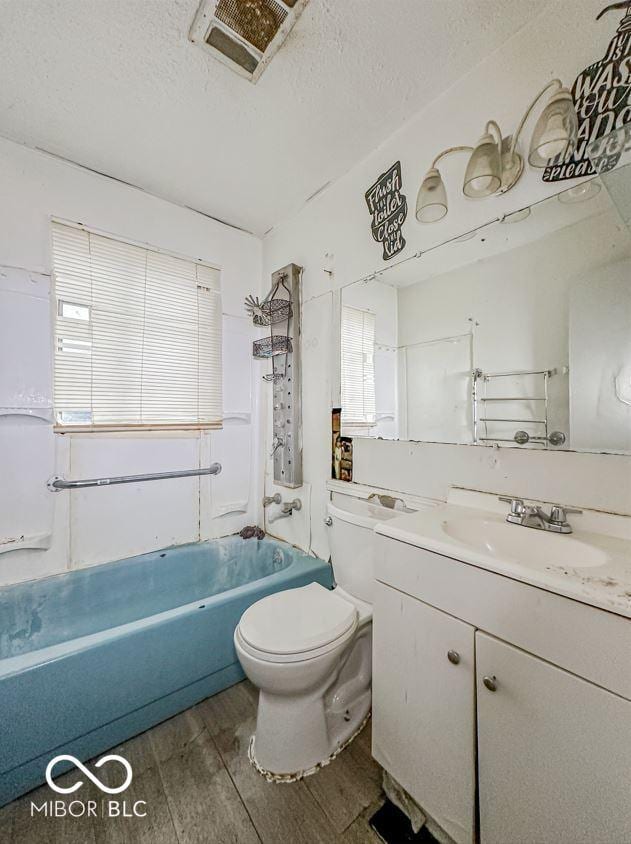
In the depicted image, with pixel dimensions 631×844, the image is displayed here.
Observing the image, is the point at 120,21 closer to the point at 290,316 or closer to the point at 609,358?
the point at 290,316

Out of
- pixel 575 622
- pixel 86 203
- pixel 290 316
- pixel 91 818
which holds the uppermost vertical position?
pixel 86 203

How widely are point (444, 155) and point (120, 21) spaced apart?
1.19m

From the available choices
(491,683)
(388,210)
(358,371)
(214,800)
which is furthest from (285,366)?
(214,800)

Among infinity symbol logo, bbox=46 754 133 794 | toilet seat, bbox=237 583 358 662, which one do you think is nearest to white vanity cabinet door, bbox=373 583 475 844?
toilet seat, bbox=237 583 358 662

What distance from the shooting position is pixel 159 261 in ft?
6.46

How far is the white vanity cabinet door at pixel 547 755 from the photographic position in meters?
0.60

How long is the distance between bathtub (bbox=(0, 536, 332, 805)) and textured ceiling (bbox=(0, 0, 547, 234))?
6.83 ft

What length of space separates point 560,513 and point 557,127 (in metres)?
1.13

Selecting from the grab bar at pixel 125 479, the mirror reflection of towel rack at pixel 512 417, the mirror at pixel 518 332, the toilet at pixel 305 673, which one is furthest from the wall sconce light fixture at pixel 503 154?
the grab bar at pixel 125 479

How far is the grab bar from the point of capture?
1.64 m

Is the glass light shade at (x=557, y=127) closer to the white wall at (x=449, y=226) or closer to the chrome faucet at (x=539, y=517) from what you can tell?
the white wall at (x=449, y=226)

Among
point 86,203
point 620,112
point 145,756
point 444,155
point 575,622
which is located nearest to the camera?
point 575,622

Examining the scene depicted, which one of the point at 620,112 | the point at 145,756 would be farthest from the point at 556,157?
the point at 145,756

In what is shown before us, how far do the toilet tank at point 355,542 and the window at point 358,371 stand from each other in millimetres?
385
